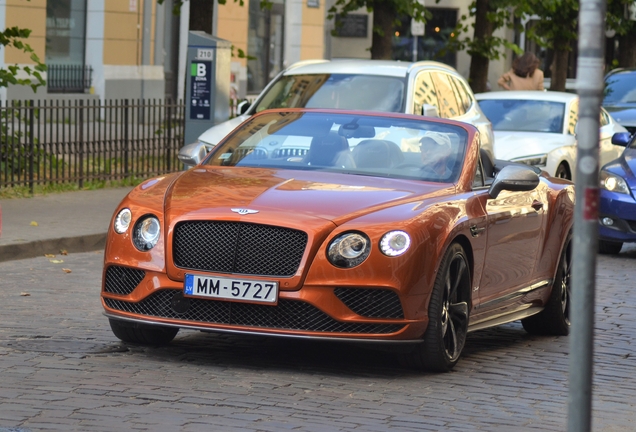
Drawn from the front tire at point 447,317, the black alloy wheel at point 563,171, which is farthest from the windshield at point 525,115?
the front tire at point 447,317

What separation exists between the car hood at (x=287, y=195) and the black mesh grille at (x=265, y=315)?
1.35 feet

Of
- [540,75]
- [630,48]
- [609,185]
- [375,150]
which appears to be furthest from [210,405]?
[630,48]

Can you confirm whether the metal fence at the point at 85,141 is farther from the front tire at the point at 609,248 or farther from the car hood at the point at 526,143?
the front tire at the point at 609,248

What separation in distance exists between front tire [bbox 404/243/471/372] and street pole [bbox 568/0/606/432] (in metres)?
2.92

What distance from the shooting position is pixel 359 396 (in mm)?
6500

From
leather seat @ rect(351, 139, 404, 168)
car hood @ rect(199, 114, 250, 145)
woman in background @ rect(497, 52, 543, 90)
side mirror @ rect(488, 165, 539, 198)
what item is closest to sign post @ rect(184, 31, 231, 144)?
car hood @ rect(199, 114, 250, 145)

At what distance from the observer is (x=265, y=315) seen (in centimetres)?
680

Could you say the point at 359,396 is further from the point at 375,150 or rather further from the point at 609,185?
the point at 609,185

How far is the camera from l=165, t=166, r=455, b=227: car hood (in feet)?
22.6

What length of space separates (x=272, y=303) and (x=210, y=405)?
83cm

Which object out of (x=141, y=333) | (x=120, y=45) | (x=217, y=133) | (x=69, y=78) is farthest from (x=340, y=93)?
(x=120, y=45)

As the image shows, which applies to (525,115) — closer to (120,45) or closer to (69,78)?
(69,78)

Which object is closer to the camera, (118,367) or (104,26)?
(118,367)

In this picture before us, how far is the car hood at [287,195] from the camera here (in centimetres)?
688
